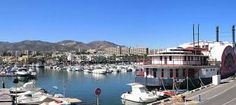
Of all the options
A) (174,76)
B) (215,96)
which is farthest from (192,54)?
(215,96)

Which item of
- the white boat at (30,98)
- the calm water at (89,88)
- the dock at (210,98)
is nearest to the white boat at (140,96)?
the calm water at (89,88)

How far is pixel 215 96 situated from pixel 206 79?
2920 cm

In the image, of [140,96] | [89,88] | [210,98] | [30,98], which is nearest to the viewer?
[210,98]

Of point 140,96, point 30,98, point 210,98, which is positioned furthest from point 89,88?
point 210,98

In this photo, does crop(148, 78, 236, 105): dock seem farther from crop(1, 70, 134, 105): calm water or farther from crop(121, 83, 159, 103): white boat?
crop(1, 70, 134, 105): calm water

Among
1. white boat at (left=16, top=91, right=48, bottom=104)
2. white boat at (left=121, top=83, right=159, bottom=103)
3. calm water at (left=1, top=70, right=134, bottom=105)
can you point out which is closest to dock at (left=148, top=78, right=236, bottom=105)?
white boat at (left=121, top=83, right=159, bottom=103)

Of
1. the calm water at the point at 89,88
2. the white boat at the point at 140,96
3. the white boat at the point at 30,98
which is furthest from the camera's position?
the calm water at the point at 89,88

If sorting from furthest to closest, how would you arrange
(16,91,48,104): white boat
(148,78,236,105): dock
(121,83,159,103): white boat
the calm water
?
1. the calm water
2. (121,83,159,103): white boat
3. (16,91,48,104): white boat
4. (148,78,236,105): dock

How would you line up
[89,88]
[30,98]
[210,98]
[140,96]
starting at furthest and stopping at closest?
[89,88]
[140,96]
[30,98]
[210,98]

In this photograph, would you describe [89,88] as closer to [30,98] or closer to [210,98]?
[30,98]

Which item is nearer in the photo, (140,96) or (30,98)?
(30,98)

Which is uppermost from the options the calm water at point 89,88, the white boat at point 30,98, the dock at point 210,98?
the dock at point 210,98

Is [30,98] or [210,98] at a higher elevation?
[210,98]

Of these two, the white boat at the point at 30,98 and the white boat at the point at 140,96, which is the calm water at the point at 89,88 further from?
the white boat at the point at 30,98
